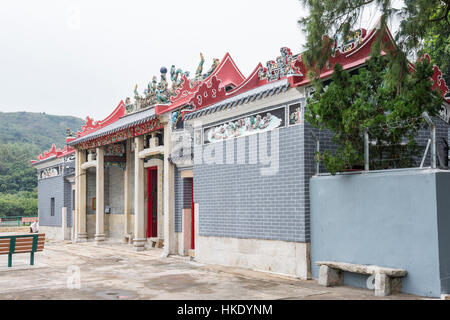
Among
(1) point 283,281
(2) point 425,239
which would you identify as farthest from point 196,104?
(2) point 425,239

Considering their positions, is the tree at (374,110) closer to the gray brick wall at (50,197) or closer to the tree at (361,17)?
the tree at (361,17)

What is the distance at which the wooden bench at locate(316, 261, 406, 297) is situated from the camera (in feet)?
26.1

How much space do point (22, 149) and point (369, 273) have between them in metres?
79.3

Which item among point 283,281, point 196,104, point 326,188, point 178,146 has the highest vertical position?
point 196,104

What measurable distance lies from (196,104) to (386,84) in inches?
258

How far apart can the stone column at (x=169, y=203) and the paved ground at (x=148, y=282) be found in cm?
53

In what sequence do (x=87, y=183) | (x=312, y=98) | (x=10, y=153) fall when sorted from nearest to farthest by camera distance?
(x=312, y=98)
(x=87, y=183)
(x=10, y=153)

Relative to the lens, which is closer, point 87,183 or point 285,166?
point 285,166

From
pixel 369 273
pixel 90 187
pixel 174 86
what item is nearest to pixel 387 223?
pixel 369 273

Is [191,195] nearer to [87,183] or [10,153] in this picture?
[87,183]

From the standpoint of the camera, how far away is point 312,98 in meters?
9.47

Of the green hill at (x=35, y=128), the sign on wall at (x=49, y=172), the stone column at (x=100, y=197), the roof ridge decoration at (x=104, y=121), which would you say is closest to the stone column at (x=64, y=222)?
the sign on wall at (x=49, y=172)

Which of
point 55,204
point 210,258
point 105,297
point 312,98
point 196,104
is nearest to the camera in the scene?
point 105,297

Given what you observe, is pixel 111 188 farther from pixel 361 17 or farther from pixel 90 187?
pixel 361 17
